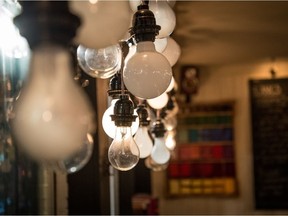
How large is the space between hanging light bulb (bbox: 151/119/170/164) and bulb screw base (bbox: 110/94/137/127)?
74cm

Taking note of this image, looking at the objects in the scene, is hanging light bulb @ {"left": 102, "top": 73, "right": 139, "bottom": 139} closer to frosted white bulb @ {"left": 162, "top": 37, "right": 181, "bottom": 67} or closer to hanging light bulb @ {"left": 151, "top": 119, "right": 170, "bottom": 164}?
frosted white bulb @ {"left": 162, "top": 37, "right": 181, "bottom": 67}

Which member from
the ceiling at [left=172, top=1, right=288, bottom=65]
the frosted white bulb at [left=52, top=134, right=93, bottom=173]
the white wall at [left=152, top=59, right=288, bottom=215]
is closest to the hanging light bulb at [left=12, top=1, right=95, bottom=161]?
the frosted white bulb at [left=52, top=134, right=93, bottom=173]

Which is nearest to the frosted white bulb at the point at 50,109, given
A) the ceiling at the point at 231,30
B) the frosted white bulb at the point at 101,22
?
the frosted white bulb at the point at 101,22

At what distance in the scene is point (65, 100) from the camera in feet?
1.79

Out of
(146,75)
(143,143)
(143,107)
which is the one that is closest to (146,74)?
(146,75)

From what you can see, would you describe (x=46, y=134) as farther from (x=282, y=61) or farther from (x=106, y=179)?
(x=282, y=61)

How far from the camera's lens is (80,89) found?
0.59 metres

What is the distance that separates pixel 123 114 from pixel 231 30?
3617 mm

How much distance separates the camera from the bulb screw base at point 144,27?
102cm

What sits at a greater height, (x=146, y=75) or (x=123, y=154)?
(x=146, y=75)

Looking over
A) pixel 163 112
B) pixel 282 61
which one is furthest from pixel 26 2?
pixel 282 61

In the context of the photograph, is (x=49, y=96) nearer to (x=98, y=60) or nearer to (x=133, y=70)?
(x=133, y=70)

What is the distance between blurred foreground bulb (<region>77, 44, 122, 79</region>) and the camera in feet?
3.68

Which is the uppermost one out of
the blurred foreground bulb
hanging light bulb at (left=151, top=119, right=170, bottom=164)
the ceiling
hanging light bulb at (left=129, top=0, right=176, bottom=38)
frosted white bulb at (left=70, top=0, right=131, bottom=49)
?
the ceiling
